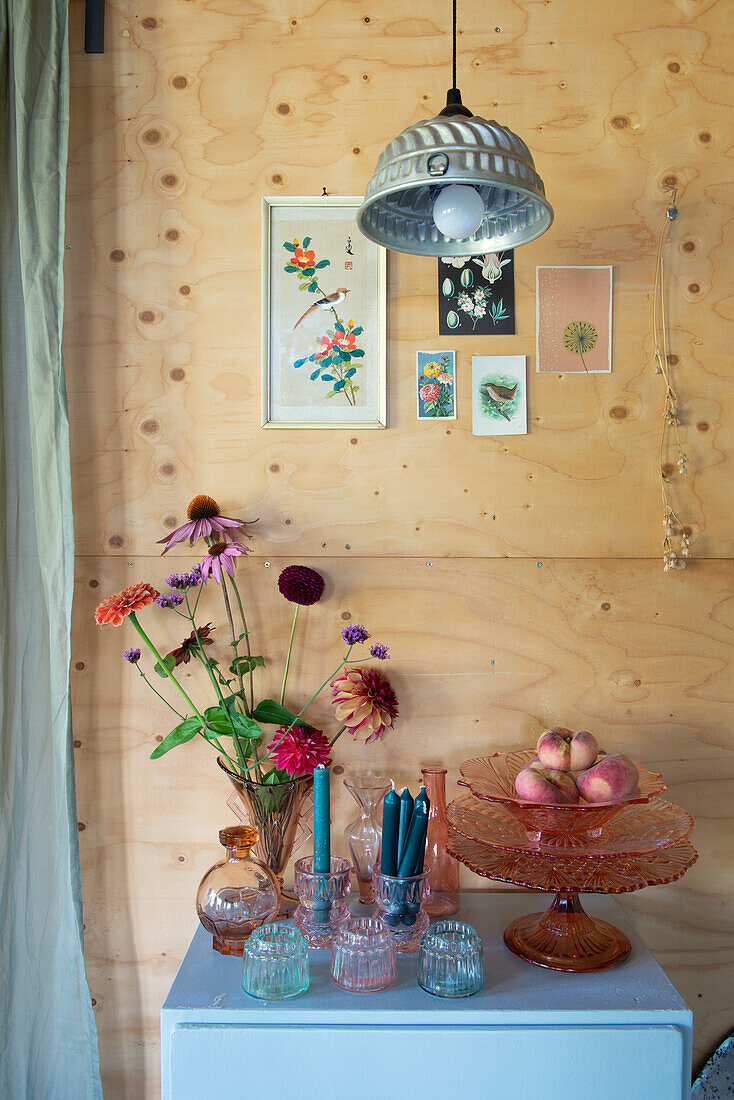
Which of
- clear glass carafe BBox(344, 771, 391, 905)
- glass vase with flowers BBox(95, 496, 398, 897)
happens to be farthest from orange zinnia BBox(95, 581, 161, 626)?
clear glass carafe BBox(344, 771, 391, 905)

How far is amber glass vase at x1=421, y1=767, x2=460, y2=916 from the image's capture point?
1464 millimetres

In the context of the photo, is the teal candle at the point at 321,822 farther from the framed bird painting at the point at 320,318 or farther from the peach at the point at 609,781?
the framed bird painting at the point at 320,318

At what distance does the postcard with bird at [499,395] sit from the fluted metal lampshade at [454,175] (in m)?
0.36

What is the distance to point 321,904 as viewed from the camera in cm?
133

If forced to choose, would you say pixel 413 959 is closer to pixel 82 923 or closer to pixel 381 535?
pixel 82 923

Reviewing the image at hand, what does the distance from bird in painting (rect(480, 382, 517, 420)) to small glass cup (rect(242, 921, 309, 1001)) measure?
100 centimetres

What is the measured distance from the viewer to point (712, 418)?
5.21ft

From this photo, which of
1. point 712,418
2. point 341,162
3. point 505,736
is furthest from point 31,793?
point 712,418

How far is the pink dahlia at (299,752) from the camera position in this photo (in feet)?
4.62

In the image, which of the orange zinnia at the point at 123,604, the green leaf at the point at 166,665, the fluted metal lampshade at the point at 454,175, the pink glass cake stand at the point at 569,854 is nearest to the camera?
the fluted metal lampshade at the point at 454,175

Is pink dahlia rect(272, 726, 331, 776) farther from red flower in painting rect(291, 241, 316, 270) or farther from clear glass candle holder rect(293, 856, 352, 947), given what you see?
red flower in painting rect(291, 241, 316, 270)

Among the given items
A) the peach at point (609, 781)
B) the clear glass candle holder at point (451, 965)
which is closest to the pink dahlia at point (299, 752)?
the clear glass candle holder at point (451, 965)

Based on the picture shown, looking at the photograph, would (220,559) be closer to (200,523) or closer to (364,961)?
(200,523)

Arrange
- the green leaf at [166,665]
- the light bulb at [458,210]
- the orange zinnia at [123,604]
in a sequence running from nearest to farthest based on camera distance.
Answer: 1. the light bulb at [458,210]
2. the orange zinnia at [123,604]
3. the green leaf at [166,665]
